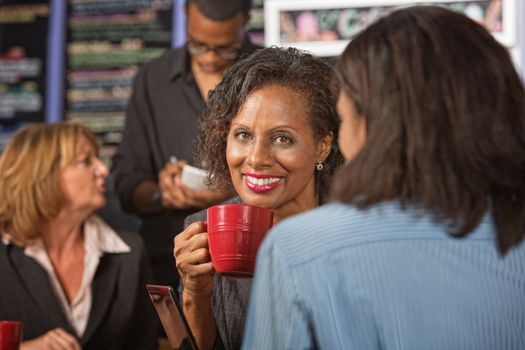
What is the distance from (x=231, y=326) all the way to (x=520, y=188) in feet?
3.32

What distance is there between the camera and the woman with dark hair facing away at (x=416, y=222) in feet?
3.68

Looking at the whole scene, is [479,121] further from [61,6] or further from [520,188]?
[61,6]

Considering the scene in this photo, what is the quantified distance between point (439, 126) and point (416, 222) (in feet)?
0.46

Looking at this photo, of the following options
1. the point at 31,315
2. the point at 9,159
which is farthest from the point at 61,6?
the point at 31,315

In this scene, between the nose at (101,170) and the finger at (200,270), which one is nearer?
the finger at (200,270)

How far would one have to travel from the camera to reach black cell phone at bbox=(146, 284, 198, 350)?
1.59 metres

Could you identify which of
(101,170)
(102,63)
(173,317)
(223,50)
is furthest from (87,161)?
(173,317)

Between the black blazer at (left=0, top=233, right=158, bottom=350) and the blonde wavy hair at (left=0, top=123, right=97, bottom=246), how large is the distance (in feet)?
0.36

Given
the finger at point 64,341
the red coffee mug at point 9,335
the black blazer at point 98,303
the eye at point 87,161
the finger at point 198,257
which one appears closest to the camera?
the finger at point 198,257

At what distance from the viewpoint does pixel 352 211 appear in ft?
3.82

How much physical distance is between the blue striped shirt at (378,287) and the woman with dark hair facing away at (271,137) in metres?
0.91

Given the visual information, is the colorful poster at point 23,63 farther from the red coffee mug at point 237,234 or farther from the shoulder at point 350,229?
the shoulder at point 350,229

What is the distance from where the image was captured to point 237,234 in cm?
159

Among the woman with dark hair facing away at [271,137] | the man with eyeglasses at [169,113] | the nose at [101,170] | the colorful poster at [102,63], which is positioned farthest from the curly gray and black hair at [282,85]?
the colorful poster at [102,63]
